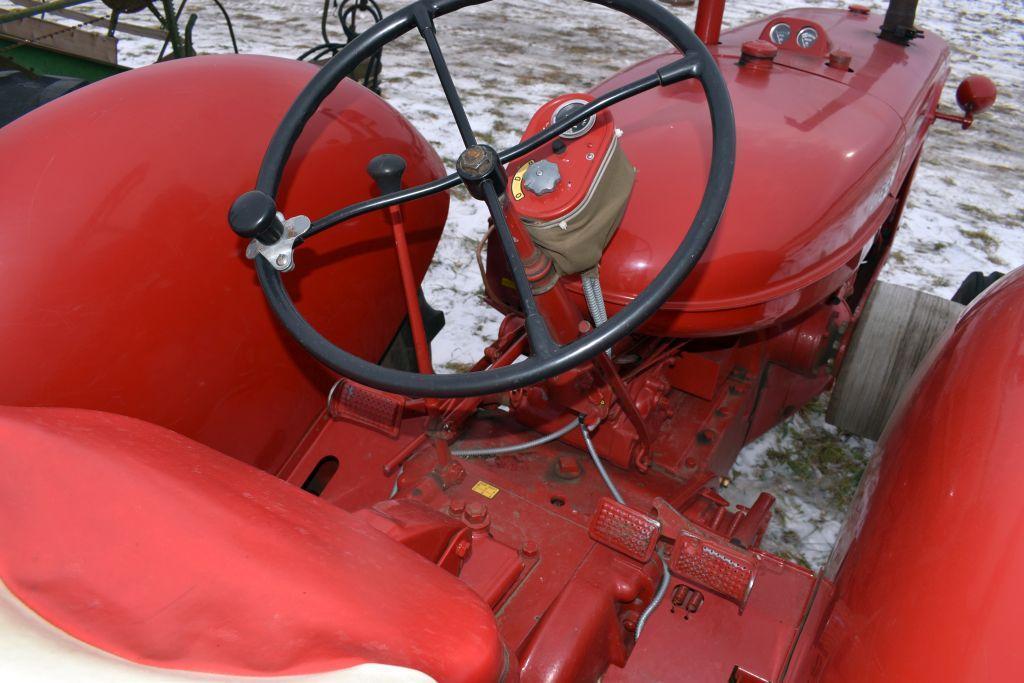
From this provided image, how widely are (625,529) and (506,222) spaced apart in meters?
0.53

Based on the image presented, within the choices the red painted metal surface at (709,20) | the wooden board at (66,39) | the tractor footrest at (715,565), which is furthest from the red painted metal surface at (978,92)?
the wooden board at (66,39)

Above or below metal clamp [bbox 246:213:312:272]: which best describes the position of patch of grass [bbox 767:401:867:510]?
below

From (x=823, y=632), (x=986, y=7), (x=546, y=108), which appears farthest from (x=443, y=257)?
(x=986, y=7)

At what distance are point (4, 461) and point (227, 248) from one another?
→ 0.51 m

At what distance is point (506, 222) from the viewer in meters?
0.91

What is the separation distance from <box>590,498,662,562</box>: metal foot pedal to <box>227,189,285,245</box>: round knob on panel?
2.12ft

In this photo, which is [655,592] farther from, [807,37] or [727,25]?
[727,25]

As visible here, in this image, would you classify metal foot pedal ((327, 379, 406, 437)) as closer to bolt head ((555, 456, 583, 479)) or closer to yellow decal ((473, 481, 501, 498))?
yellow decal ((473, 481, 501, 498))

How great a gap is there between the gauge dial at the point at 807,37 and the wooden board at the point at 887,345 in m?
0.59

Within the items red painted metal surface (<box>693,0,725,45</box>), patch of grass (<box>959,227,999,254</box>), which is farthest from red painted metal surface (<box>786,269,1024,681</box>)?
patch of grass (<box>959,227,999,254</box>)

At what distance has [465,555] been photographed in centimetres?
110

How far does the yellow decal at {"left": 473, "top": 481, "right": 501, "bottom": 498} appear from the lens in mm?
1303

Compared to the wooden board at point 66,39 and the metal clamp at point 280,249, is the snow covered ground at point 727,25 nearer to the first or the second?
the wooden board at point 66,39

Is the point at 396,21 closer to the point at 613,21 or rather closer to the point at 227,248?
the point at 227,248
